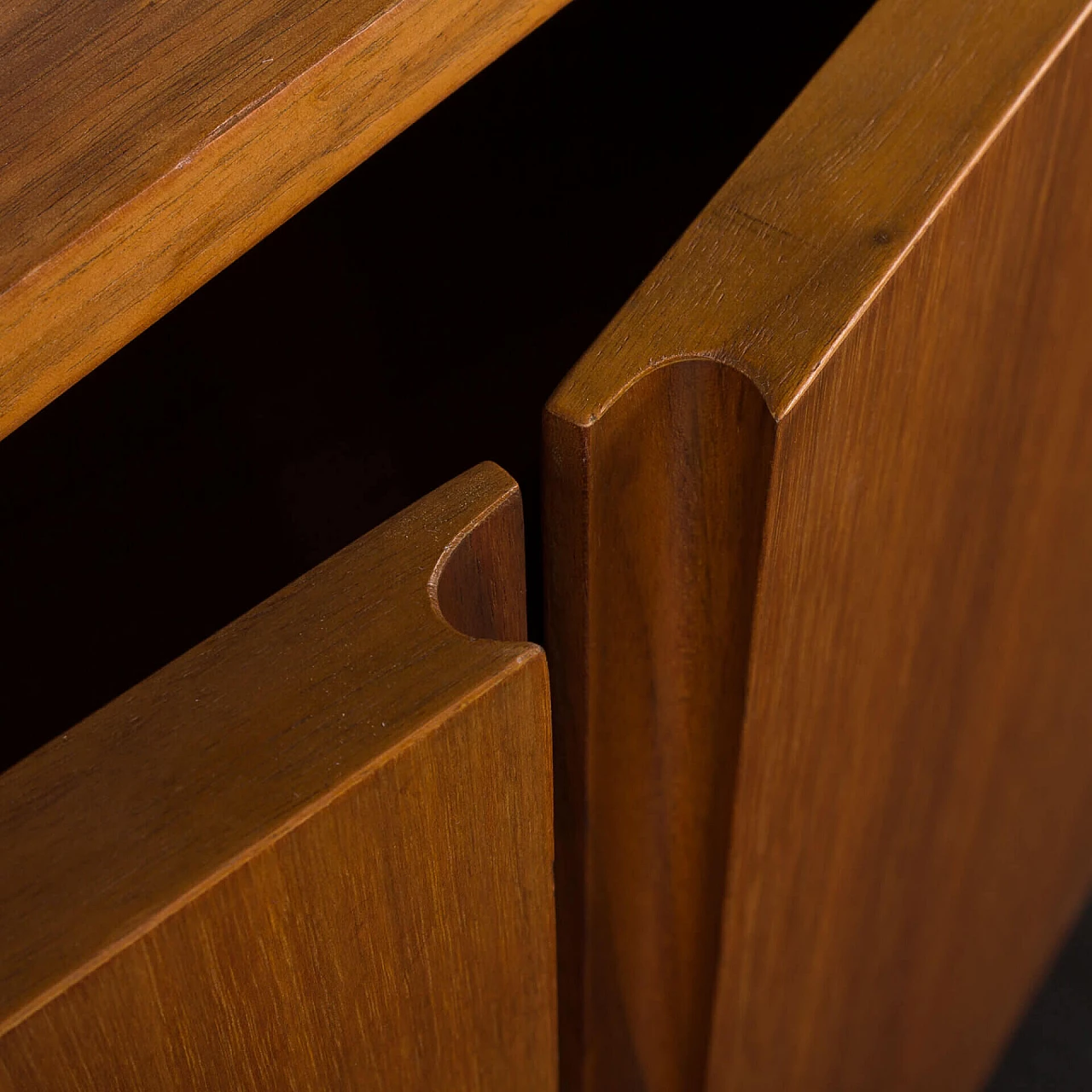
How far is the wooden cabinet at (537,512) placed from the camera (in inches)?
7.0

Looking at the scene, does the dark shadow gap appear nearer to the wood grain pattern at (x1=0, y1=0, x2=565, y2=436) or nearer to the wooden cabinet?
the wooden cabinet

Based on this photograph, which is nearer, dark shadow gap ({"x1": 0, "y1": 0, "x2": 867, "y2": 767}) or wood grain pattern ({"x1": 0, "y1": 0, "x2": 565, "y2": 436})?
wood grain pattern ({"x1": 0, "y1": 0, "x2": 565, "y2": 436})

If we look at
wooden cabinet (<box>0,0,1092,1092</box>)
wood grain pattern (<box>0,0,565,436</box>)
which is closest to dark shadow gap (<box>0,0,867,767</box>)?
wooden cabinet (<box>0,0,1092,1092</box>)

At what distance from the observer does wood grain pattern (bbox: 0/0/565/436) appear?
172 mm

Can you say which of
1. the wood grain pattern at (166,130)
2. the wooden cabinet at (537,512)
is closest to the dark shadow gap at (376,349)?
the wooden cabinet at (537,512)

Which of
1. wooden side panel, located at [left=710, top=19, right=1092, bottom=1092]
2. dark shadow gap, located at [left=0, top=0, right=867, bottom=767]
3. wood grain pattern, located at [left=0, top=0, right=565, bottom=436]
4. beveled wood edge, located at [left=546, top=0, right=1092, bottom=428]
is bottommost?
wooden side panel, located at [left=710, top=19, right=1092, bottom=1092]

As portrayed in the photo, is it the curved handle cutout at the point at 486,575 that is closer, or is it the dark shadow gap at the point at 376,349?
the curved handle cutout at the point at 486,575

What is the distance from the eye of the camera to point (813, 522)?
9.1 inches

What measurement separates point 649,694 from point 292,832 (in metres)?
0.10

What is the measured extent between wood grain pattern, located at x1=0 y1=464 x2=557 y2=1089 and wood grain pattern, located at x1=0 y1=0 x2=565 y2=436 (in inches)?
1.7

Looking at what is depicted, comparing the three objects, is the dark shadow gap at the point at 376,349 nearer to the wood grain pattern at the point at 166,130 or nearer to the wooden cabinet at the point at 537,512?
the wooden cabinet at the point at 537,512

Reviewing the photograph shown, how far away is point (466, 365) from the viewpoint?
1.09ft

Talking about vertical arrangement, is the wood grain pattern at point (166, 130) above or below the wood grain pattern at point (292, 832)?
above

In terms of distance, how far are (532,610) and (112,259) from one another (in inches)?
5.0
